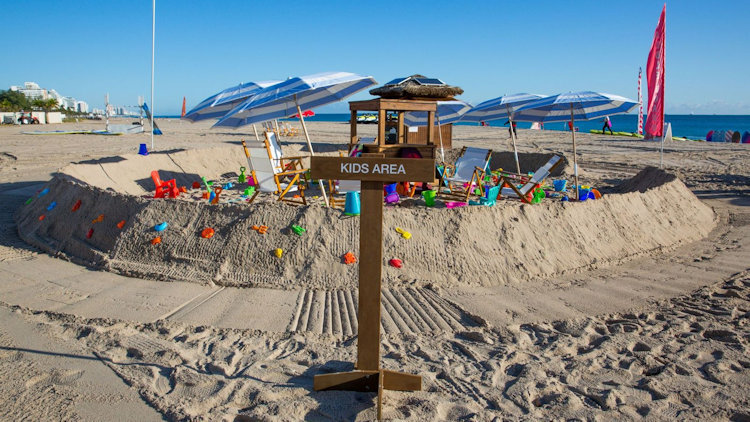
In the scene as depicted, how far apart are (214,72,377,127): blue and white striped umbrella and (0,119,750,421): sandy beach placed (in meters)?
1.84

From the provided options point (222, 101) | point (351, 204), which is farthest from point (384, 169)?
point (222, 101)

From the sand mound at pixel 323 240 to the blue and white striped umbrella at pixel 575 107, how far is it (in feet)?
9.55

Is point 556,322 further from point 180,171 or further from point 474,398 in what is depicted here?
point 180,171

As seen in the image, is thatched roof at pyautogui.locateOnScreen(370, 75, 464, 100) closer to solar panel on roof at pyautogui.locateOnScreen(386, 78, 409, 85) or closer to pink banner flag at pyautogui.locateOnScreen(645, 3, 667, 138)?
solar panel on roof at pyautogui.locateOnScreen(386, 78, 409, 85)

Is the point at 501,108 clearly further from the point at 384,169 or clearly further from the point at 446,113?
the point at 384,169

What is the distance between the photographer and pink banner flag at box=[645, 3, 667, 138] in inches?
435

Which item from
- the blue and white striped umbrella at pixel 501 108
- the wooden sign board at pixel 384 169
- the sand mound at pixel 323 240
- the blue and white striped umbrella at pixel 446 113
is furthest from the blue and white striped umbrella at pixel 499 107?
the wooden sign board at pixel 384 169

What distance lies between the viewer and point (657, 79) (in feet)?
36.5

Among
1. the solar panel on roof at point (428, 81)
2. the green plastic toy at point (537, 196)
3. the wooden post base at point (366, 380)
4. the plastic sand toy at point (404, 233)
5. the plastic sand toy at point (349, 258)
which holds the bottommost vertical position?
the wooden post base at point (366, 380)

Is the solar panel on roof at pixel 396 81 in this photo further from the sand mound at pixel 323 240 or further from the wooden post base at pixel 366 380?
the wooden post base at pixel 366 380

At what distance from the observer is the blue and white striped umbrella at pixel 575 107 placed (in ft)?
31.1

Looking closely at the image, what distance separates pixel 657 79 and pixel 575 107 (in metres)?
2.41

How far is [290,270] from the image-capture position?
5.55m

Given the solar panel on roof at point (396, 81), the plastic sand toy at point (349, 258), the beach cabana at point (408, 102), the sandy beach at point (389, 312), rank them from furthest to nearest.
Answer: the solar panel on roof at point (396, 81) → the beach cabana at point (408, 102) → the plastic sand toy at point (349, 258) → the sandy beach at point (389, 312)
